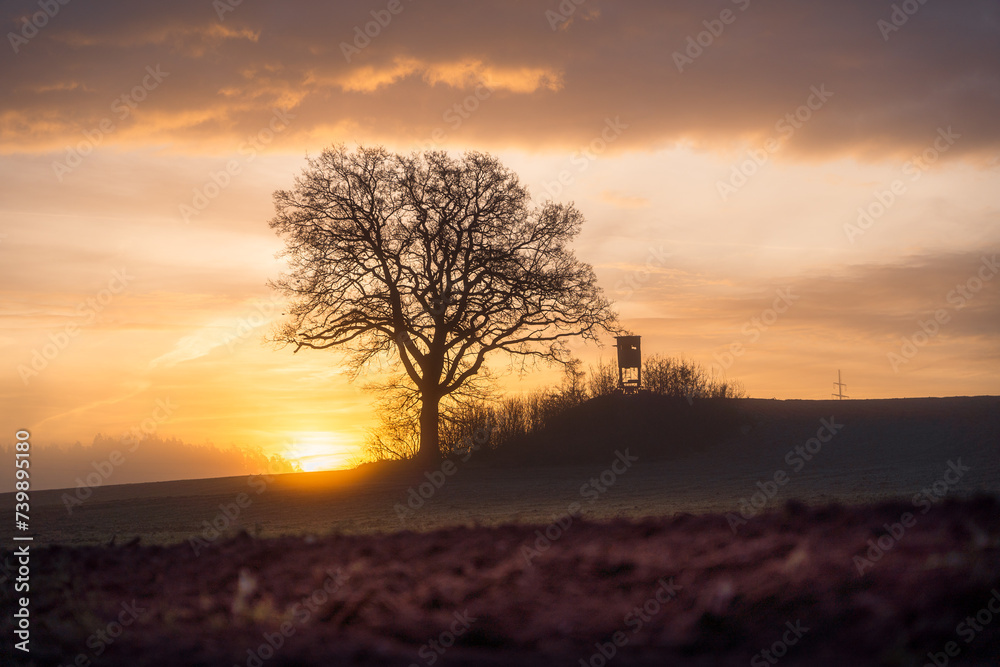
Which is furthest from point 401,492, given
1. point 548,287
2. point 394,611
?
point 394,611

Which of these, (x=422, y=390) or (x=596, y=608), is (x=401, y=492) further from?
(x=596, y=608)
